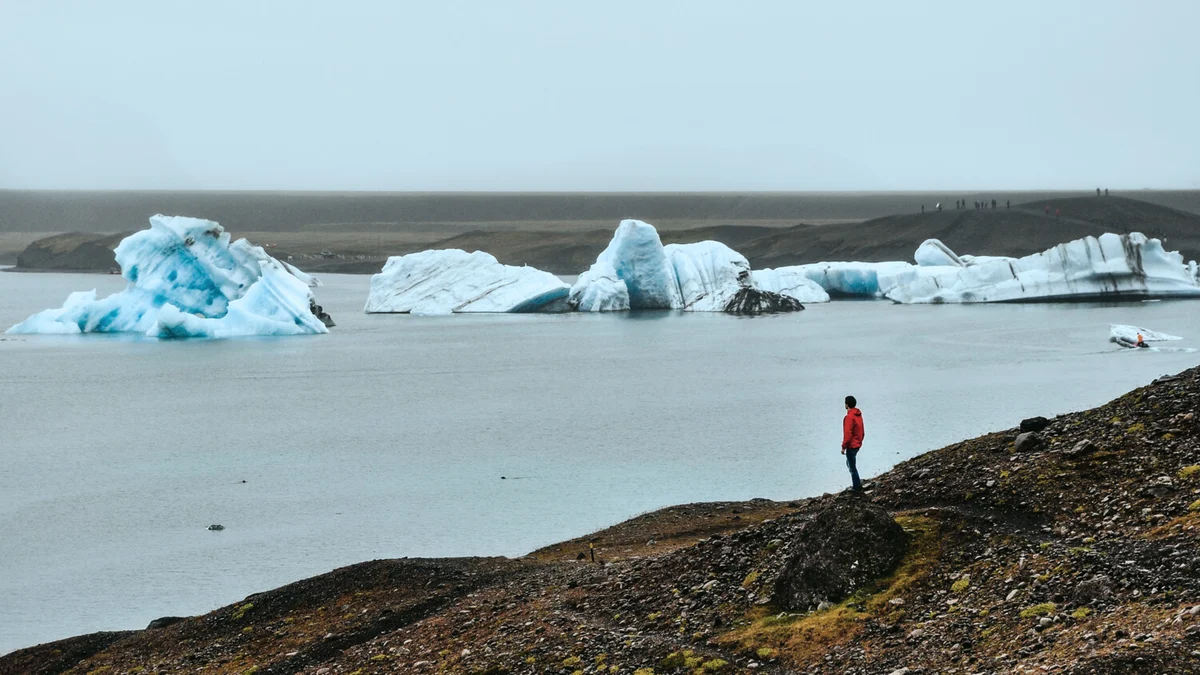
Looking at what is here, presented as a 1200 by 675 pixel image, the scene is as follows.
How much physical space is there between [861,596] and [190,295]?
147 feet

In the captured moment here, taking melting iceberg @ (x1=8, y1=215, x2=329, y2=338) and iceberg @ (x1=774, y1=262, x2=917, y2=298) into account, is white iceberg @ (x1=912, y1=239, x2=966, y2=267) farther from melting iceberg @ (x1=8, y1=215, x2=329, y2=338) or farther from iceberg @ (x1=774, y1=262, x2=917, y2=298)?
melting iceberg @ (x1=8, y1=215, x2=329, y2=338)

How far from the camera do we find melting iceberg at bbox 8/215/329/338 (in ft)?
160

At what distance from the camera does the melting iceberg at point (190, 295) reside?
160 feet

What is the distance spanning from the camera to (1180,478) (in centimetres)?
1096

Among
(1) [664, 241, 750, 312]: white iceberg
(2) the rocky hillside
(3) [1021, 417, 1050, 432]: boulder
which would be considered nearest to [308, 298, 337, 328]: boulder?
(1) [664, 241, 750, 312]: white iceberg

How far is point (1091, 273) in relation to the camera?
192 feet

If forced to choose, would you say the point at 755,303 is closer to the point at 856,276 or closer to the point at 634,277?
the point at 634,277

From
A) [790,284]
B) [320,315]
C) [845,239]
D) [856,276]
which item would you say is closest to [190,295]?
[320,315]

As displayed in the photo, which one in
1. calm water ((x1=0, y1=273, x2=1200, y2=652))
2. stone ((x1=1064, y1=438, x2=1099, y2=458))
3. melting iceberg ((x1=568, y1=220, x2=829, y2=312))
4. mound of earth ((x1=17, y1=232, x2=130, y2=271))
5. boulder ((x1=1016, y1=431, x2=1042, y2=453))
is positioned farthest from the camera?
mound of earth ((x1=17, y1=232, x2=130, y2=271))

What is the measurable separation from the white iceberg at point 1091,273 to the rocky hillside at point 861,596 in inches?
1907

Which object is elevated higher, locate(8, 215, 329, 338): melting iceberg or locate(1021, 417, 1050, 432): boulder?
locate(1021, 417, 1050, 432): boulder

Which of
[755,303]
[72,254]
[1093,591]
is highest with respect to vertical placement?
[1093,591]

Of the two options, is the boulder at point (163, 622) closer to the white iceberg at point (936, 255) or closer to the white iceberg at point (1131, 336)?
the white iceberg at point (1131, 336)

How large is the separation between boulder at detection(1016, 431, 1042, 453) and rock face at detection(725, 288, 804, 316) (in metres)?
49.8
